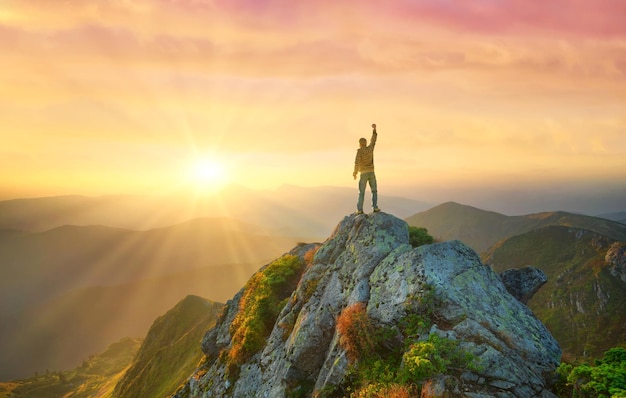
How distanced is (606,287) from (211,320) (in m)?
132

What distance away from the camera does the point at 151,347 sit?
92750 mm

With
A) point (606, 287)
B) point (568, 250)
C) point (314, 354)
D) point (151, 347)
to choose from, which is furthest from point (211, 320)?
point (568, 250)

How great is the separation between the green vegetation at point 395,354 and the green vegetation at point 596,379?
2.81 meters

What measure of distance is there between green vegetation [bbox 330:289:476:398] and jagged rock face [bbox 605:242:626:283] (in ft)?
488

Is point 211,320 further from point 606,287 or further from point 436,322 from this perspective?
point 606,287

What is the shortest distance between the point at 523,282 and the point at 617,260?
146m

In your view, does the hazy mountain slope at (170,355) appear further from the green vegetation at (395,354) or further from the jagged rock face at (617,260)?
the jagged rock face at (617,260)

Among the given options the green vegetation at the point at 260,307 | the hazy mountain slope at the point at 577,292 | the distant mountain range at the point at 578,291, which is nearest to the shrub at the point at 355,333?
the green vegetation at the point at 260,307

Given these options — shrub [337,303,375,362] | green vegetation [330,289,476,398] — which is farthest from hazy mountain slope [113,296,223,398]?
green vegetation [330,289,476,398]

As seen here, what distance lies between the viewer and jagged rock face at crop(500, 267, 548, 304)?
18156 mm

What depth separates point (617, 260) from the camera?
400ft

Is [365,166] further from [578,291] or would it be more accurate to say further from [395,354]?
[578,291]

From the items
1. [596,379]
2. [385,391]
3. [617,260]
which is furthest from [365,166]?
[617,260]

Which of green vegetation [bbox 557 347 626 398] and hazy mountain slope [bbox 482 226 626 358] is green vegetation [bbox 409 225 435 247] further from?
hazy mountain slope [bbox 482 226 626 358]
